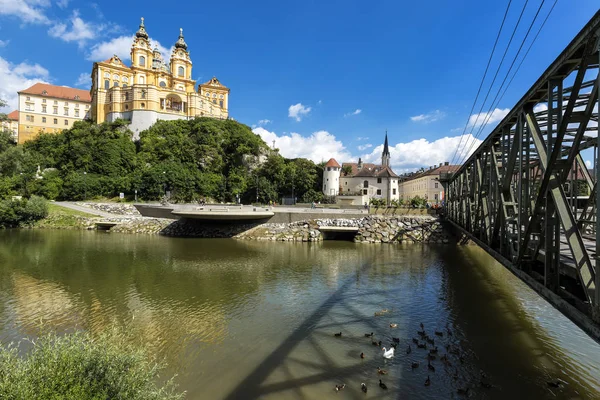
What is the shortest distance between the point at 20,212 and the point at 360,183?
59.6 metres

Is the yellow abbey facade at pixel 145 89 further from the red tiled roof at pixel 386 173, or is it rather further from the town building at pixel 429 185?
the town building at pixel 429 185

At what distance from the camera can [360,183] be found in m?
73.2

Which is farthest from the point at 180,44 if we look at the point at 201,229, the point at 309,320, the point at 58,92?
the point at 309,320

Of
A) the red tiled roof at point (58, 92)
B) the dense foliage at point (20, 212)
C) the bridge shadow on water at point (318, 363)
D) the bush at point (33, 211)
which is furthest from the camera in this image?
the red tiled roof at point (58, 92)

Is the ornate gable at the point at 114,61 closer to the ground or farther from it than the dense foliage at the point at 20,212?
farther from it

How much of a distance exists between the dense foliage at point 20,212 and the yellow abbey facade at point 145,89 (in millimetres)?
34850

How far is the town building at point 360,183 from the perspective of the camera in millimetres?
67562

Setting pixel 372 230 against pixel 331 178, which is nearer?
pixel 372 230

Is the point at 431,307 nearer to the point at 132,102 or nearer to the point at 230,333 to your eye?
the point at 230,333

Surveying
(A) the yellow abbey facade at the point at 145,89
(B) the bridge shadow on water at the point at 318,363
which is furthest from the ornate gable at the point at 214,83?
(B) the bridge shadow on water at the point at 318,363

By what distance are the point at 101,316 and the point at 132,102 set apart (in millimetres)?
75652

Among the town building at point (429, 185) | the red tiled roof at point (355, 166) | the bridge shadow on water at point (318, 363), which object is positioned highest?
the red tiled roof at point (355, 166)

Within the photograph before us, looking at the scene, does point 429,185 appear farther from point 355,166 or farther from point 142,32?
point 142,32

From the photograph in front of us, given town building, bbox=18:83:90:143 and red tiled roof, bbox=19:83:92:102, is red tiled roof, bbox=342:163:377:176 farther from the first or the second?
red tiled roof, bbox=19:83:92:102
